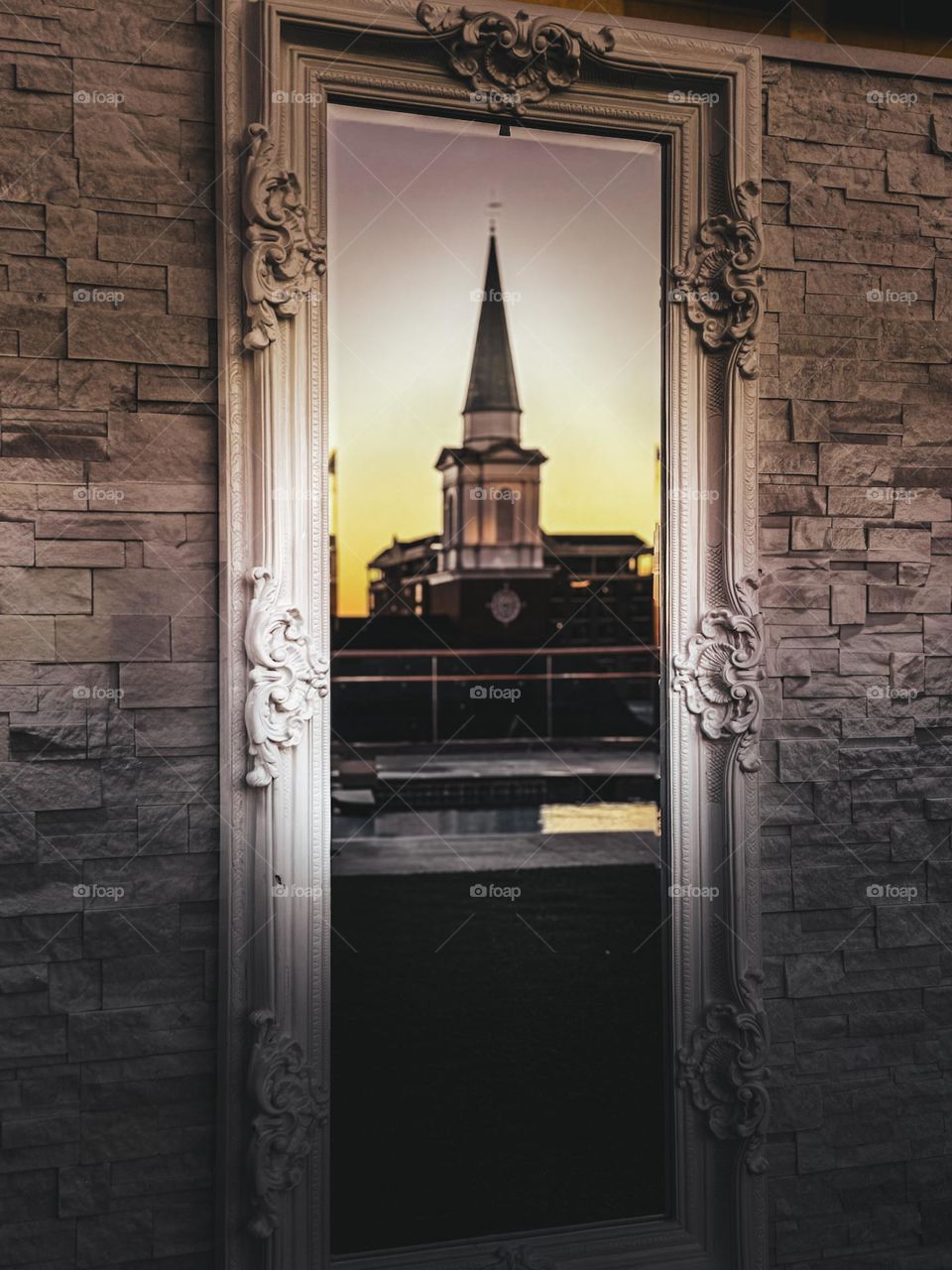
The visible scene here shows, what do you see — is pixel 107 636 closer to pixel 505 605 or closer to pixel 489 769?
pixel 489 769

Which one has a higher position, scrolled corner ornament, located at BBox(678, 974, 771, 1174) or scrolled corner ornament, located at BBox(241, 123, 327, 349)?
scrolled corner ornament, located at BBox(241, 123, 327, 349)

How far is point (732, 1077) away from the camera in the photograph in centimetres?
209

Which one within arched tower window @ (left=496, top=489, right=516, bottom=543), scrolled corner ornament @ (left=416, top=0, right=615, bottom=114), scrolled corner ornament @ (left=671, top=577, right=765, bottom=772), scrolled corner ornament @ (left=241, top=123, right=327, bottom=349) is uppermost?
arched tower window @ (left=496, top=489, right=516, bottom=543)

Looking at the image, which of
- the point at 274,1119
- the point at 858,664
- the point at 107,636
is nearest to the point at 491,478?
the point at 858,664

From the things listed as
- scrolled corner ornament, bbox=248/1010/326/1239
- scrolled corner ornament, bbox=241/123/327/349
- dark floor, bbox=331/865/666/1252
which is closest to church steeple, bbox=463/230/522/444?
dark floor, bbox=331/865/666/1252

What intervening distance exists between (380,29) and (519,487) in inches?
554

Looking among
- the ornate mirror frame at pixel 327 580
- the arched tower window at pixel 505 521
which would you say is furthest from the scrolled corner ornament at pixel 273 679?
the arched tower window at pixel 505 521

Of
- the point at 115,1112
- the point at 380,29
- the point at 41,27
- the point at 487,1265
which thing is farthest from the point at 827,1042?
the point at 41,27

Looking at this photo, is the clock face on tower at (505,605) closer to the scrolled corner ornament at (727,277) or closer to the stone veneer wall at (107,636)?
the scrolled corner ornament at (727,277)

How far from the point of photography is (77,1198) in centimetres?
181

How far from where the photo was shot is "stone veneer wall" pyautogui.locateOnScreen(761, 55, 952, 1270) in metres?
2.16

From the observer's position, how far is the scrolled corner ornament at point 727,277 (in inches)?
81.6

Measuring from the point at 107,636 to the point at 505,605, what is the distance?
12939 mm

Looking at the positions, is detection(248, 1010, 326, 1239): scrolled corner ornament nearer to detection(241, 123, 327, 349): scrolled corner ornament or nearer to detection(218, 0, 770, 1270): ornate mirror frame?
detection(218, 0, 770, 1270): ornate mirror frame
